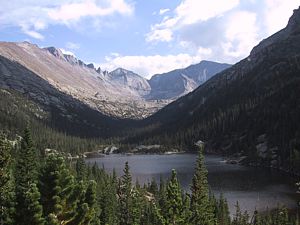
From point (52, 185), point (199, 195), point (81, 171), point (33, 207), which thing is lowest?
point (199, 195)

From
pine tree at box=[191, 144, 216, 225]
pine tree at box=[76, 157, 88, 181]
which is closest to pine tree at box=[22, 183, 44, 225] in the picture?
pine tree at box=[191, 144, 216, 225]

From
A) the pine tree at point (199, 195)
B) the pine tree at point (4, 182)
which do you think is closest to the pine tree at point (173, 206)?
the pine tree at point (199, 195)

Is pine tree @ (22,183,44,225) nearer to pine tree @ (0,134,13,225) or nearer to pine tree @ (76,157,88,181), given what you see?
pine tree @ (0,134,13,225)

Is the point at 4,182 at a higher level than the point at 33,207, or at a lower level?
higher

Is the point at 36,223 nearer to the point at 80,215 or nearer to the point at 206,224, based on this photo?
the point at 80,215

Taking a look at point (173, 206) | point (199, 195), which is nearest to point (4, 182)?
point (173, 206)

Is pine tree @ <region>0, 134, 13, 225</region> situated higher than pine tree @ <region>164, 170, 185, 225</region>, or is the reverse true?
pine tree @ <region>0, 134, 13, 225</region>

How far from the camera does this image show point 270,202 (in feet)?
491

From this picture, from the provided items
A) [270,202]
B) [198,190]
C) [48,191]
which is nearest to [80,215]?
[48,191]

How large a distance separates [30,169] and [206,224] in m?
32.3

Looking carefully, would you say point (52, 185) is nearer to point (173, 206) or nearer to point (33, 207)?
point (33, 207)

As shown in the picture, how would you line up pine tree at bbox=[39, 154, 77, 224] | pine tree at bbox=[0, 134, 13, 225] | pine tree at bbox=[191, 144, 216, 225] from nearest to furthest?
pine tree at bbox=[0, 134, 13, 225] → pine tree at bbox=[39, 154, 77, 224] → pine tree at bbox=[191, 144, 216, 225]

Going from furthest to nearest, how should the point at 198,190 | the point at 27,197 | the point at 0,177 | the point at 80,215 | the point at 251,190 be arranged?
the point at 251,190 → the point at 198,190 → the point at 80,215 → the point at 0,177 → the point at 27,197

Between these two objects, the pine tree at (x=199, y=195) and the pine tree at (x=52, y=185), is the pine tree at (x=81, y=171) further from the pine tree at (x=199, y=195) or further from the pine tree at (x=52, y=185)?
the pine tree at (x=52, y=185)
